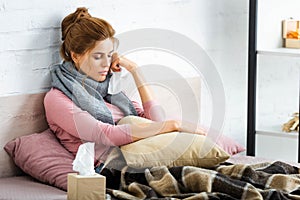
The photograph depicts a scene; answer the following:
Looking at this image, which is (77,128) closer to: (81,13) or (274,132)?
(81,13)

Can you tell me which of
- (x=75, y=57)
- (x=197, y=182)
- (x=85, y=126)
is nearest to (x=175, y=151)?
(x=197, y=182)

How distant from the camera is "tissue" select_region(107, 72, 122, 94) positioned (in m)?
3.14

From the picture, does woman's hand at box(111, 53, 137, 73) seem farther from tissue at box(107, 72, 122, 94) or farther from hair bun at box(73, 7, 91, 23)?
hair bun at box(73, 7, 91, 23)

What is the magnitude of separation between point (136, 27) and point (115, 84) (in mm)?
328

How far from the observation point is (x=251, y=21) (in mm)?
3705

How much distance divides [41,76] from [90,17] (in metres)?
0.30

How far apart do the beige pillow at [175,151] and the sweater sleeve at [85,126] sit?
50mm

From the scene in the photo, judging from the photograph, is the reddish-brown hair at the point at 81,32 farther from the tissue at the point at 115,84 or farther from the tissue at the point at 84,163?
the tissue at the point at 84,163

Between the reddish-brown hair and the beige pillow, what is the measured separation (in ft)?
1.41

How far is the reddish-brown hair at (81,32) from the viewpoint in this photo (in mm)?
2992

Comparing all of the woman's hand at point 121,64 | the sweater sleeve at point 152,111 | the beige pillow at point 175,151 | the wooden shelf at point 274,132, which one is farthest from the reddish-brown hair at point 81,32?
the wooden shelf at point 274,132

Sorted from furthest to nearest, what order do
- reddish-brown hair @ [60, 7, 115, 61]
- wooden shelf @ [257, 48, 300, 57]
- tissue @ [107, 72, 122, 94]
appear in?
wooden shelf @ [257, 48, 300, 57] < tissue @ [107, 72, 122, 94] < reddish-brown hair @ [60, 7, 115, 61]

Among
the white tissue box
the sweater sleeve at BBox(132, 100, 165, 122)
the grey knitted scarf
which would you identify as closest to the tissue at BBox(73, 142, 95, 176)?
the white tissue box

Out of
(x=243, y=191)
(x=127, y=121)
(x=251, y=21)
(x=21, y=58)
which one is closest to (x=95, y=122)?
(x=127, y=121)
